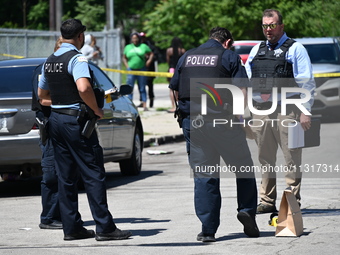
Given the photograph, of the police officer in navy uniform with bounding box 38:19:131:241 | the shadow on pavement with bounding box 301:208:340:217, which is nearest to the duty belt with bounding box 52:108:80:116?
the police officer in navy uniform with bounding box 38:19:131:241

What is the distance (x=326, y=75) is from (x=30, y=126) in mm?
9331

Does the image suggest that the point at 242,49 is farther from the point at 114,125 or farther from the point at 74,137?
the point at 74,137

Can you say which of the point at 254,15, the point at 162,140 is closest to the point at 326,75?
the point at 162,140

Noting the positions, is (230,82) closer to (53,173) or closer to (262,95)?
(262,95)

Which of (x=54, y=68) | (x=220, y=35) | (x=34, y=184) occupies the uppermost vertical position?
(x=220, y=35)

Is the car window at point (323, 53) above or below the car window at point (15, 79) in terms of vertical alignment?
below

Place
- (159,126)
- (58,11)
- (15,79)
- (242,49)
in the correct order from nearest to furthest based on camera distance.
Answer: (15,79)
(159,126)
(242,49)
(58,11)

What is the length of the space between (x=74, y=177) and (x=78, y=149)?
0.32 metres

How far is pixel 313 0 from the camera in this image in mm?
29516

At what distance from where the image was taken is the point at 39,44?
20219mm

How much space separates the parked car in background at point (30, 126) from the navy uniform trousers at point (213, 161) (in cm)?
160

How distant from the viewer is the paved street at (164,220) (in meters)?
6.55

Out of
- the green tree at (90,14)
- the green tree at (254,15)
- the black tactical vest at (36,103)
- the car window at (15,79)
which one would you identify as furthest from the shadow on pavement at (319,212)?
the green tree at (90,14)

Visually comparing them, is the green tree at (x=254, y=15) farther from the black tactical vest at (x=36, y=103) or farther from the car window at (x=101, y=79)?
the black tactical vest at (x=36, y=103)
